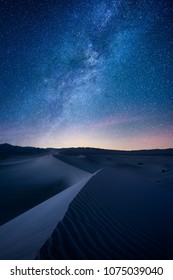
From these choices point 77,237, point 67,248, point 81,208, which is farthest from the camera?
point 81,208

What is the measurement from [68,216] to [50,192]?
6535 millimetres

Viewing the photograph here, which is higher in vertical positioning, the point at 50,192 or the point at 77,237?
the point at 77,237

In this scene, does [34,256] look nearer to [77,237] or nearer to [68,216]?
[77,237]

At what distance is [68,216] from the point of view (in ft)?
14.3

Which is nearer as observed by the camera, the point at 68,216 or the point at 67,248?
the point at 67,248

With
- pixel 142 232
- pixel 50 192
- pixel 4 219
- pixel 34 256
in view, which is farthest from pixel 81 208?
pixel 50 192

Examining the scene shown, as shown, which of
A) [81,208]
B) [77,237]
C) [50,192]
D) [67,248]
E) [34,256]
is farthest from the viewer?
[50,192]

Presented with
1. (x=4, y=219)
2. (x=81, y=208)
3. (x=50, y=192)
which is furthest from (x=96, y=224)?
(x=50, y=192)
